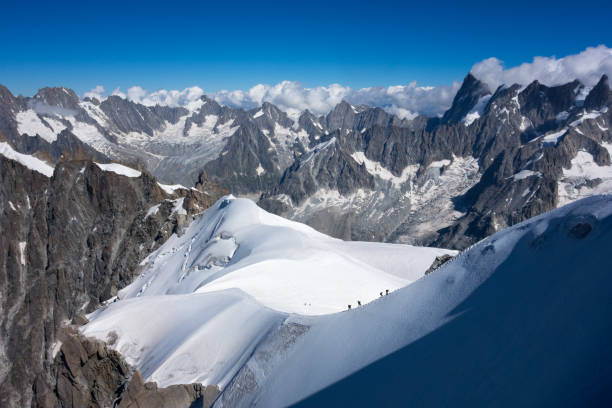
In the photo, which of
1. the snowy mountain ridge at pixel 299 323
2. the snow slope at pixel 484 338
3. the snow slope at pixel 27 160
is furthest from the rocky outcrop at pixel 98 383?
the snow slope at pixel 27 160

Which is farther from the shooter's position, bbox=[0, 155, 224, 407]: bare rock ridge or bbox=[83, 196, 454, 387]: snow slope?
bbox=[0, 155, 224, 407]: bare rock ridge

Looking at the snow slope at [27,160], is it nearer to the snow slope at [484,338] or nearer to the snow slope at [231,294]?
the snow slope at [231,294]

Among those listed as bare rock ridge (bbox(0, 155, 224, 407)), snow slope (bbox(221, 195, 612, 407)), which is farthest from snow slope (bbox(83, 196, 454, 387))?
bare rock ridge (bbox(0, 155, 224, 407))

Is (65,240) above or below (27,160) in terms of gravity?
below

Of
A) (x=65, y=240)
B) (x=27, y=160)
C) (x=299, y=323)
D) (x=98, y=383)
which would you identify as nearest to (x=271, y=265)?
(x=299, y=323)

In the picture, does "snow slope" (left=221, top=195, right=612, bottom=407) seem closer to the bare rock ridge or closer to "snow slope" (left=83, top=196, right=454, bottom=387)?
"snow slope" (left=83, top=196, right=454, bottom=387)

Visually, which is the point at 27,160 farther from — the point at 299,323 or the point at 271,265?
the point at 299,323

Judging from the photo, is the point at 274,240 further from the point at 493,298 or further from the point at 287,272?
the point at 493,298
